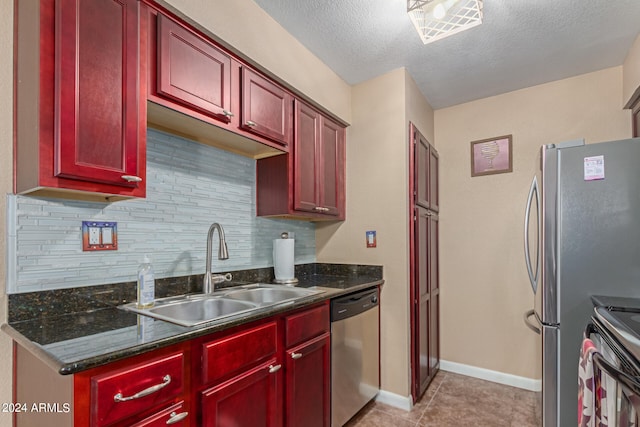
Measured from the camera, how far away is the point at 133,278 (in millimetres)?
1560

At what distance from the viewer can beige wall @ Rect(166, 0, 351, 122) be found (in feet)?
5.17

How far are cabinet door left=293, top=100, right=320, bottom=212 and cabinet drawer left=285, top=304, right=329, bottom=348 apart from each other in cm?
73

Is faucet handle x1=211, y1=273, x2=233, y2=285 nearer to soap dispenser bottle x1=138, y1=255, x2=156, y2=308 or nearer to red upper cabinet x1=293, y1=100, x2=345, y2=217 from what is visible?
soap dispenser bottle x1=138, y1=255, x2=156, y2=308

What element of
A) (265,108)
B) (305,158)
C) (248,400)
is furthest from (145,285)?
(305,158)

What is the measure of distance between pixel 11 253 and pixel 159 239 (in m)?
0.58

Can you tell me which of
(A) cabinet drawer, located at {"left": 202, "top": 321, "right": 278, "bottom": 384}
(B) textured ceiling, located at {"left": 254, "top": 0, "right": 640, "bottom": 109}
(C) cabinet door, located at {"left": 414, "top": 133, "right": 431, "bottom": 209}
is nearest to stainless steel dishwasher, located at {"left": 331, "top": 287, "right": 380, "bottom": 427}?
(A) cabinet drawer, located at {"left": 202, "top": 321, "right": 278, "bottom": 384}

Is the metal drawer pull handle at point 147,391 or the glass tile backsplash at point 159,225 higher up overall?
the glass tile backsplash at point 159,225

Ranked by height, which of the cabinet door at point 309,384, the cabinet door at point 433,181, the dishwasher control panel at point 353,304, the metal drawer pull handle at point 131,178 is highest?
the cabinet door at point 433,181

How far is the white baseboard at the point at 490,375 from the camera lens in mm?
2715

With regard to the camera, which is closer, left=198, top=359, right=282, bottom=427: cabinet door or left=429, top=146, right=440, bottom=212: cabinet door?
left=198, top=359, right=282, bottom=427: cabinet door

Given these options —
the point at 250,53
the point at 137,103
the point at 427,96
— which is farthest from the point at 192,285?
the point at 427,96

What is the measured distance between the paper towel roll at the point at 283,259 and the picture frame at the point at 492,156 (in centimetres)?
194

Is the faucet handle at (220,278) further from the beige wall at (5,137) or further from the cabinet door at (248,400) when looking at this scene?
the beige wall at (5,137)

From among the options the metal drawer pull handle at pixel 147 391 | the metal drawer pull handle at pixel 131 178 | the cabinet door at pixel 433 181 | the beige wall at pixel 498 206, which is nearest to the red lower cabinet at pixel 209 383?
the metal drawer pull handle at pixel 147 391
